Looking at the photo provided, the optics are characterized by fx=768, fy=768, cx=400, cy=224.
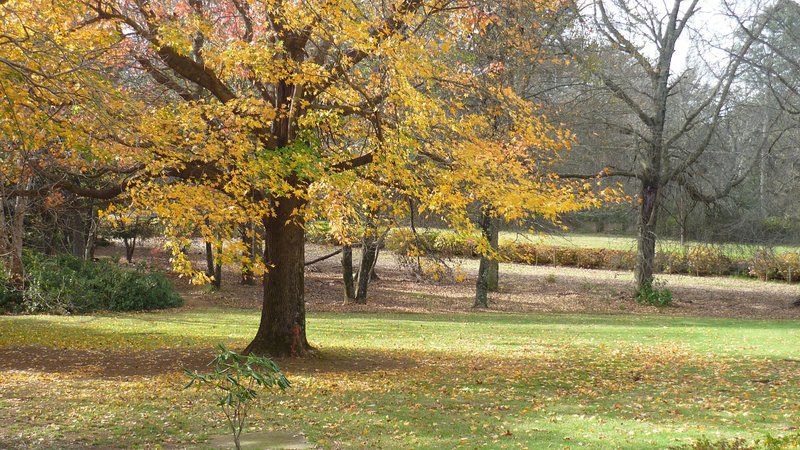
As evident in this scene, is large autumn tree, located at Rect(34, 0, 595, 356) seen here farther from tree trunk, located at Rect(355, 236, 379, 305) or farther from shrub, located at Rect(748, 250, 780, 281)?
shrub, located at Rect(748, 250, 780, 281)

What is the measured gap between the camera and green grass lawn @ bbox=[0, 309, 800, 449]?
7.68 metres

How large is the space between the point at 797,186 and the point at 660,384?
18.8m

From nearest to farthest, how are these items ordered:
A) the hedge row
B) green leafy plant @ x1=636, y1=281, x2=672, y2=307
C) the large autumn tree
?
the large autumn tree, green leafy plant @ x1=636, y1=281, x2=672, y2=307, the hedge row

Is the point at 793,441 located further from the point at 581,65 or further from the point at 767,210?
Answer: the point at 767,210

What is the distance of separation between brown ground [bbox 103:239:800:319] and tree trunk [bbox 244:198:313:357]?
27.8ft

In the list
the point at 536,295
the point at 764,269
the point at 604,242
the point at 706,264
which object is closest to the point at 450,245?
the point at 536,295

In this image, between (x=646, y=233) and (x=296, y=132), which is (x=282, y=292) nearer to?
(x=296, y=132)

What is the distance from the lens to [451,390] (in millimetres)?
10156

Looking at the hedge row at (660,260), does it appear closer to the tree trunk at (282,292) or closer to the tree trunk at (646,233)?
the tree trunk at (646,233)

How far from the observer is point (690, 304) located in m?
25.5

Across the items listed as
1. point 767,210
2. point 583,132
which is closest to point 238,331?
point 583,132

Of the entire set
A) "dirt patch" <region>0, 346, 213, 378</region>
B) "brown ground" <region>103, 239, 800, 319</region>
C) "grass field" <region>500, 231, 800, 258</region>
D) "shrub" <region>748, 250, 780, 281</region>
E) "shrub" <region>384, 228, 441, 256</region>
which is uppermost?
"grass field" <region>500, 231, 800, 258</region>

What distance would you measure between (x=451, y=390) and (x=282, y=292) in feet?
12.1

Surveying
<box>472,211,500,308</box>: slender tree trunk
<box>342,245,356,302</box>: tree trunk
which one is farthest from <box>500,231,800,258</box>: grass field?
<box>342,245,356,302</box>: tree trunk
